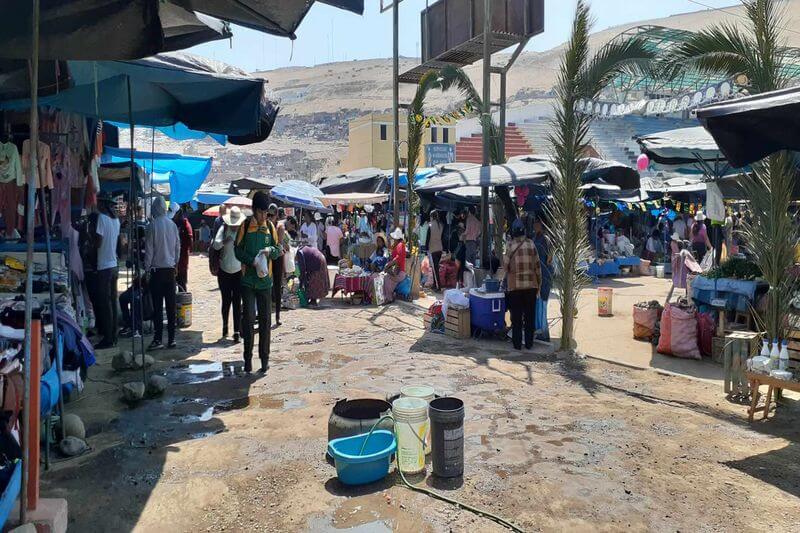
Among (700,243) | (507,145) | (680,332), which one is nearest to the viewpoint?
(680,332)

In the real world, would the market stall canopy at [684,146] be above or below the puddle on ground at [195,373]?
above

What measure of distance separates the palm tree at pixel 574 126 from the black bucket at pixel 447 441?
4.15 metres

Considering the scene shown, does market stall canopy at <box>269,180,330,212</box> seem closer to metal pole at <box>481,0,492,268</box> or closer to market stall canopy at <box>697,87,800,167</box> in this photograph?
metal pole at <box>481,0,492,268</box>

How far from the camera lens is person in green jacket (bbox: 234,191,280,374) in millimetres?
6707

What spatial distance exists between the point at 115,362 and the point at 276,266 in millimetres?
3114

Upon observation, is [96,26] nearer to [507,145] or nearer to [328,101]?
[507,145]

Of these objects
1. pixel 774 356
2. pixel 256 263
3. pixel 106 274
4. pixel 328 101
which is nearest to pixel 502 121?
pixel 256 263

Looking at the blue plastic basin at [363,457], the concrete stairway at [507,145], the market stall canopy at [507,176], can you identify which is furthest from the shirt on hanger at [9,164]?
the concrete stairway at [507,145]

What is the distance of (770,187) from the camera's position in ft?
19.3

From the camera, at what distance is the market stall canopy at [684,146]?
27.5 feet

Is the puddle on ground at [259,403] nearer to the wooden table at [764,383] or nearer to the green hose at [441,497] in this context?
the green hose at [441,497]

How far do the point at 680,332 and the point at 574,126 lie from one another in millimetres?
2888

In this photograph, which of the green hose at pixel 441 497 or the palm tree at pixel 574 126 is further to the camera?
the palm tree at pixel 574 126

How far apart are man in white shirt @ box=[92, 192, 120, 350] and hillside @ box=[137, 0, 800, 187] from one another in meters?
36.7
